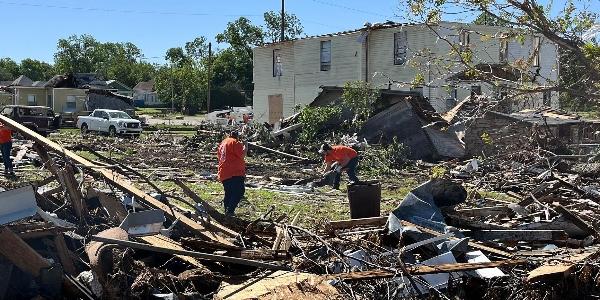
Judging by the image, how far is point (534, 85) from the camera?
806 cm

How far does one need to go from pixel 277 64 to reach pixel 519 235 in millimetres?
33096

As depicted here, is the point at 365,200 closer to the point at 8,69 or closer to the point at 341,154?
the point at 341,154

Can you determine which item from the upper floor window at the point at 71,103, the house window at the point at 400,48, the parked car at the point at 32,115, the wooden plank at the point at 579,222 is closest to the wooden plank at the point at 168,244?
the wooden plank at the point at 579,222

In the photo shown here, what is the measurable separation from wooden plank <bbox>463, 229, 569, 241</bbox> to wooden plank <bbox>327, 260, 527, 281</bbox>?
116cm

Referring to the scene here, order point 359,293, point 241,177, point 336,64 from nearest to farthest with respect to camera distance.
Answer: point 359,293 < point 241,177 < point 336,64

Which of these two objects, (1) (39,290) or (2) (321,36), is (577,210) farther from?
(2) (321,36)

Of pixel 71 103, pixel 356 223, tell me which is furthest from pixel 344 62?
pixel 356 223

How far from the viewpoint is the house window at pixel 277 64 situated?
1592 inches

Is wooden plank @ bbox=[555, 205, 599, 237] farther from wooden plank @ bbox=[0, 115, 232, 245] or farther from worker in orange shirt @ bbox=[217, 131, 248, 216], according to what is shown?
worker in orange shirt @ bbox=[217, 131, 248, 216]

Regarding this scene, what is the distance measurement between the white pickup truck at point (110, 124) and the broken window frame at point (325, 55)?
1035 cm

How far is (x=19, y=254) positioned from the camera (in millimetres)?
6297

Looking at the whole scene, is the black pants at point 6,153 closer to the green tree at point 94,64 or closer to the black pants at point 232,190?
the black pants at point 232,190

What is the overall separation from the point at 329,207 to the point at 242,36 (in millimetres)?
68076

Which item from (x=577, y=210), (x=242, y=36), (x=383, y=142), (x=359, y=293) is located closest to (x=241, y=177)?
(x=359, y=293)
